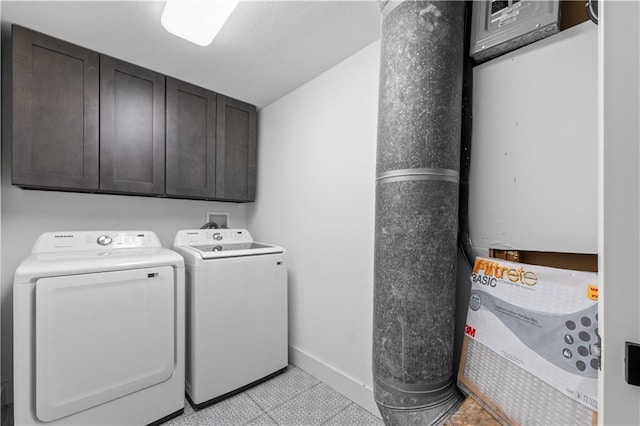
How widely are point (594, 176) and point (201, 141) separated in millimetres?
2392

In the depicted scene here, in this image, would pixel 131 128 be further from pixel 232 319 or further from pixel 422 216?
pixel 422 216

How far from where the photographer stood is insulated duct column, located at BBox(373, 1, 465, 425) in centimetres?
102

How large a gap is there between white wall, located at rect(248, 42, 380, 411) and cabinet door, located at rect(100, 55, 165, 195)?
0.95 m

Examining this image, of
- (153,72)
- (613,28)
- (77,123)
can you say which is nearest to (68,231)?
(77,123)

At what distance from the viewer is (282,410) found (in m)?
1.72

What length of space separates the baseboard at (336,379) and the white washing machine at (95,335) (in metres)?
0.87

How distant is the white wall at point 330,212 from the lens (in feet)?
5.77

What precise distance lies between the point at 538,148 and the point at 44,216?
114 inches

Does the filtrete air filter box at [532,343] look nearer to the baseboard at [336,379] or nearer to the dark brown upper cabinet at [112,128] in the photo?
the baseboard at [336,379]

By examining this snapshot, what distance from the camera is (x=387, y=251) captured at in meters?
1.10

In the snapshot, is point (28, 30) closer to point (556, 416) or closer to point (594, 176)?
point (594, 176)

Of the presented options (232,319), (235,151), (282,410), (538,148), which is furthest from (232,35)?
(282,410)

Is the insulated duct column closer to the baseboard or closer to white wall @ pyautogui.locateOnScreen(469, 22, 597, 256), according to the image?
white wall @ pyautogui.locateOnScreen(469, 22, 597, 256)

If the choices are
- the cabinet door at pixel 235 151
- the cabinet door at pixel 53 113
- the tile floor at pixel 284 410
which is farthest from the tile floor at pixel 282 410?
the cabinet door at pixel 235 151
